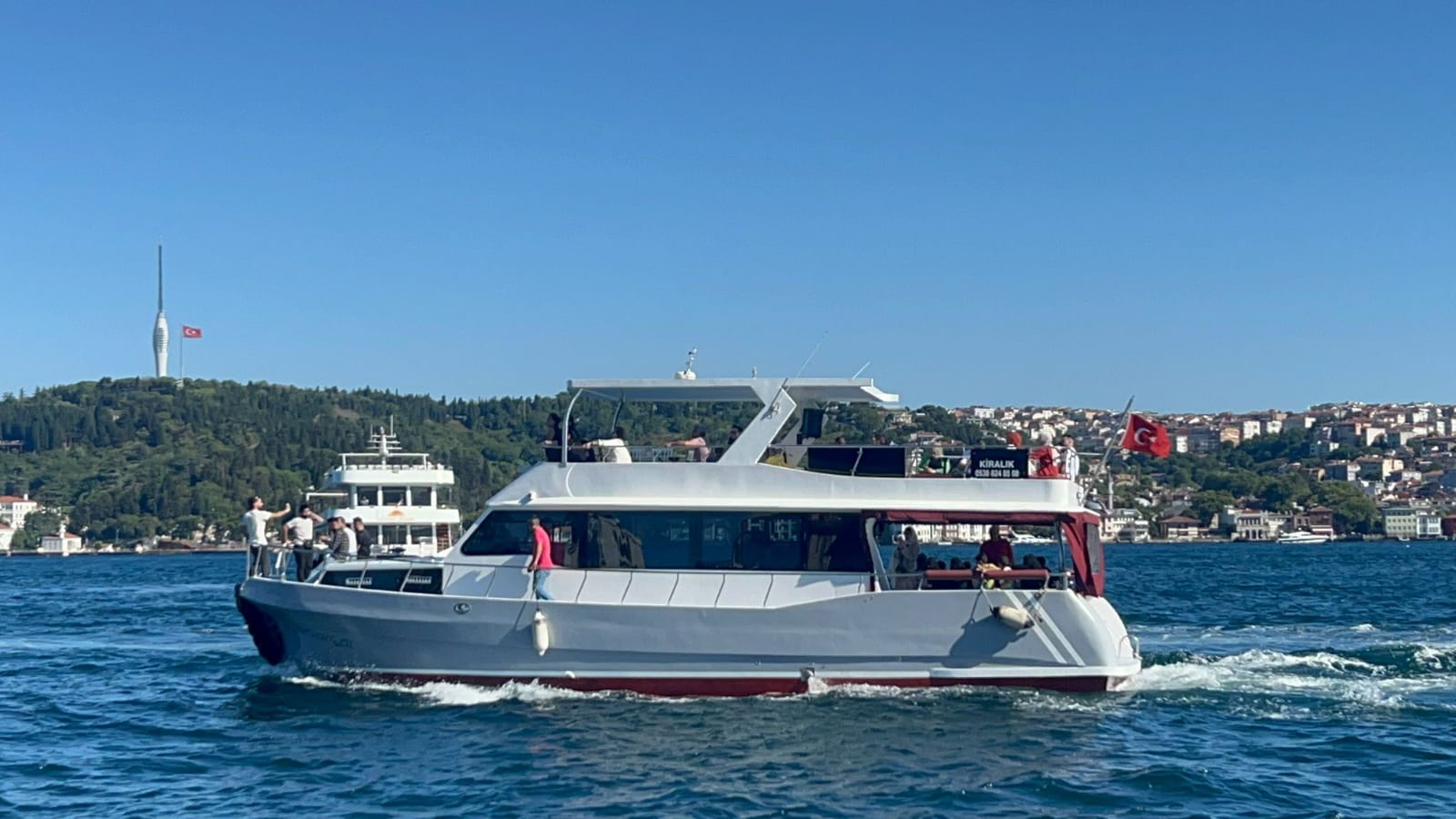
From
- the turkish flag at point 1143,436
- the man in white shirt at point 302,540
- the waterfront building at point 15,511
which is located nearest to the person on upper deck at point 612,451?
the man in white shirt at point 302,540

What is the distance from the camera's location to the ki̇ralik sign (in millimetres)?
17062

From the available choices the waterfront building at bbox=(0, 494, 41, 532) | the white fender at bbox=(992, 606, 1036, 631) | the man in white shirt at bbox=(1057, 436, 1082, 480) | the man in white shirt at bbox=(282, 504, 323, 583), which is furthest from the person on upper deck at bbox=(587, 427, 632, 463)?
the waterfront building at bbox=(0, 494, 41, 532)

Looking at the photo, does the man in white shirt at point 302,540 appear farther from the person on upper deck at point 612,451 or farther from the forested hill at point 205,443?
the forested hill at point 205,443

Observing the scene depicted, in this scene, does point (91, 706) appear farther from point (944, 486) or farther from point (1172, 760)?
point (1172, 760)

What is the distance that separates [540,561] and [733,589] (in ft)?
6.99

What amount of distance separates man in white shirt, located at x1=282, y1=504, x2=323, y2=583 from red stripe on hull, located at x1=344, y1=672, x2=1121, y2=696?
9.29 ft

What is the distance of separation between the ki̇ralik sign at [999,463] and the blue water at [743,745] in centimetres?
239

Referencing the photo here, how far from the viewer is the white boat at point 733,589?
53.7 ft

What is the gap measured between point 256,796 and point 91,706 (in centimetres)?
581

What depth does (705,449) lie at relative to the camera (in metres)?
17.5

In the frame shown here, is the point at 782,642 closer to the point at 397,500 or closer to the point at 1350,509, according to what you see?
the point at 397,500

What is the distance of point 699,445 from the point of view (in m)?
17.6

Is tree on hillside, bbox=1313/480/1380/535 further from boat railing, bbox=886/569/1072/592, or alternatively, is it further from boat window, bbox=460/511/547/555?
boat window, bbox=460/511/547/555

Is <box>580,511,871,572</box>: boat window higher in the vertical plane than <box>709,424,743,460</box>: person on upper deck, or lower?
lower
